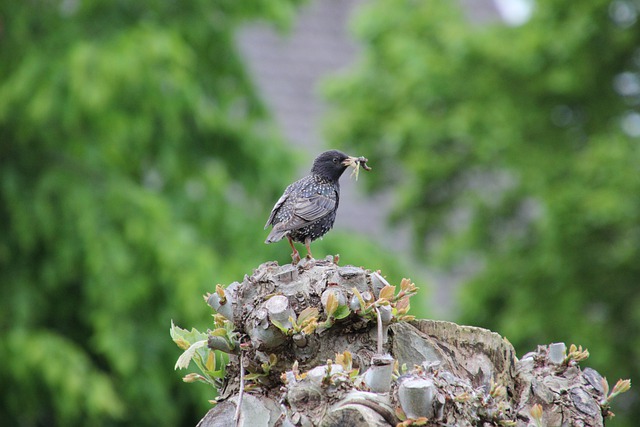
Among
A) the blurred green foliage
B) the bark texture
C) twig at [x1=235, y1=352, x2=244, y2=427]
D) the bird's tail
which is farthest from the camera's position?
the blurred green foliage

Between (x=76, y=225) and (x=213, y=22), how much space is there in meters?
2.27

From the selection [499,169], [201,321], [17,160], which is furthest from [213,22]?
[499,169]

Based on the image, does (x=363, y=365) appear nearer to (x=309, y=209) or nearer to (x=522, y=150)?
(x=309, y=209)

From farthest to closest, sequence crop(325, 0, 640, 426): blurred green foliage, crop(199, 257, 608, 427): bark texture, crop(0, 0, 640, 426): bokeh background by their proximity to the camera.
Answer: crop(325, 0, 640, 426): blurred green foliage → crop(0, 0, 640, 426): bokeh background → crop(199, 257, 608, 427): bark texture

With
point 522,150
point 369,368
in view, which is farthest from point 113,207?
point 369,368

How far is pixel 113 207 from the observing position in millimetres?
7570

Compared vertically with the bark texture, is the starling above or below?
above

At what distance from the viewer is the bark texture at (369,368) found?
9.53ft

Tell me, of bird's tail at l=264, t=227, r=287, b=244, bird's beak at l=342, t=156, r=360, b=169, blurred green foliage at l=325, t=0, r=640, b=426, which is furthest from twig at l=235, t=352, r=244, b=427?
blurred green foliage at l=325, t=0, r=640, b=426

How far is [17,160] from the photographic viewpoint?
783 centimetres

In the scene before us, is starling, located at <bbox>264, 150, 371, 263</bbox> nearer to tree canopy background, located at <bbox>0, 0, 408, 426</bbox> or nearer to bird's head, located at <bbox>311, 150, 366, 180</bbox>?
bird's head, located at <bbox>311, 150, 366, 180</bbox>

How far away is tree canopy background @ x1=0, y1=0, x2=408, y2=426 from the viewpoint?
7.25 metres

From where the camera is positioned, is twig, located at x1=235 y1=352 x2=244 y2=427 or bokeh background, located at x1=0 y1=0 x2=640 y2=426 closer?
twig, located at x1=235 y1=352 x2=244 y2=427

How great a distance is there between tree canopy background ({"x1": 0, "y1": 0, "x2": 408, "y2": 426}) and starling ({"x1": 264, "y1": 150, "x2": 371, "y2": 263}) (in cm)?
314
